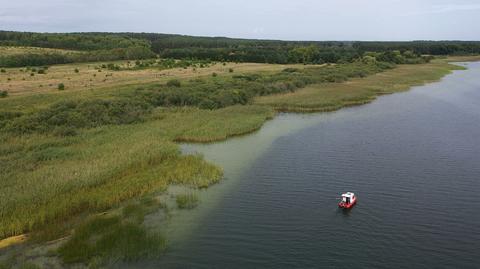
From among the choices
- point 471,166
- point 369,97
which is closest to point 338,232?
point 471,166

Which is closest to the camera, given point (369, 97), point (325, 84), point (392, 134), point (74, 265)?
point (74, 265)

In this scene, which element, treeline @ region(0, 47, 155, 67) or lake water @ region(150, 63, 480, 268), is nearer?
lake water @ region(150, 63, 480, 268)

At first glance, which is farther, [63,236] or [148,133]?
[148,133]

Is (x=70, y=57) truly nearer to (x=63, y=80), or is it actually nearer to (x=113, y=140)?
(x=63, y=80)

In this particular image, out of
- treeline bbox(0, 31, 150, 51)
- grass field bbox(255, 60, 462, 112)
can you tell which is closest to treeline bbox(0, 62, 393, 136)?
grass field bbox(255, 60, 462, 112)

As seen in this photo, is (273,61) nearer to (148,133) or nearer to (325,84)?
(325,84)

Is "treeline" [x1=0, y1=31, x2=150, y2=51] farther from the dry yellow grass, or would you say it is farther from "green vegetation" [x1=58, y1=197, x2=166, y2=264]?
"green vegetation" [x1=58, y1=197, x2=166, y2=264]

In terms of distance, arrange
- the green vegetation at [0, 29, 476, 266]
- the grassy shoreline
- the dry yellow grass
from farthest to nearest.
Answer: the dry yellow grass
the grassy shoreline
the green vegetation at [0, 29, 476, 266]
